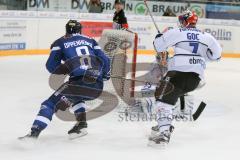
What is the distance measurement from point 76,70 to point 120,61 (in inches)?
73.5

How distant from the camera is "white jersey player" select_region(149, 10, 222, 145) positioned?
15.8 ft

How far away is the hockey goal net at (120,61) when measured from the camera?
21.7 feet

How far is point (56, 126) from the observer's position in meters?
5.56

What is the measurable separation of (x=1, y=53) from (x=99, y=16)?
2.63 meters

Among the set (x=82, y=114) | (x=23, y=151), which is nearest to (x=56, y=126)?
(x=82, y=114)

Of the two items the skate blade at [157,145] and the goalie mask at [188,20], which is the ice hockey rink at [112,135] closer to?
the skate blade at [157,145]

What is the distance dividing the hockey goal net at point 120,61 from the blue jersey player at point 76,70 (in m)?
1.52

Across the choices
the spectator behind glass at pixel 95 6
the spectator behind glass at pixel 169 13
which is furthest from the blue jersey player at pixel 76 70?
the spectator behind glass at pixel 169 13

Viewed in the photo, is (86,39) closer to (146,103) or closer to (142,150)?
(142,150)

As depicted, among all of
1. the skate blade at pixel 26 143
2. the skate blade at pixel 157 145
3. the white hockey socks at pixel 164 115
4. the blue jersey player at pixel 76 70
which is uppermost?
the blue jersey player at pixel 76 70

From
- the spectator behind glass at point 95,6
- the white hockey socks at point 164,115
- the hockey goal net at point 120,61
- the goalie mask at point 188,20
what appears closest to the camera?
the white hockey socks at point 164,115

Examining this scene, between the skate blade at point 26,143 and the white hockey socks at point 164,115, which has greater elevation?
the white hockey socks at point 164,115

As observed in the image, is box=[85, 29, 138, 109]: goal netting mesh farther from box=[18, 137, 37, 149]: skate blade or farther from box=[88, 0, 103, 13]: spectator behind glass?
box=[88, 0, 103, 13]: spectator behind glass

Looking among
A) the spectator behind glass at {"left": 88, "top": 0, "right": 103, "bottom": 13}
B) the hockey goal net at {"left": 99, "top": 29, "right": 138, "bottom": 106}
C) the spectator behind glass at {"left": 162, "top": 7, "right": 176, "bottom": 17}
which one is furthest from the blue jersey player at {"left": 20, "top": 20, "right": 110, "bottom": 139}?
the spectator behind glass at {"left": 162, "top": 7, "right": 176, "bottom": 17}
